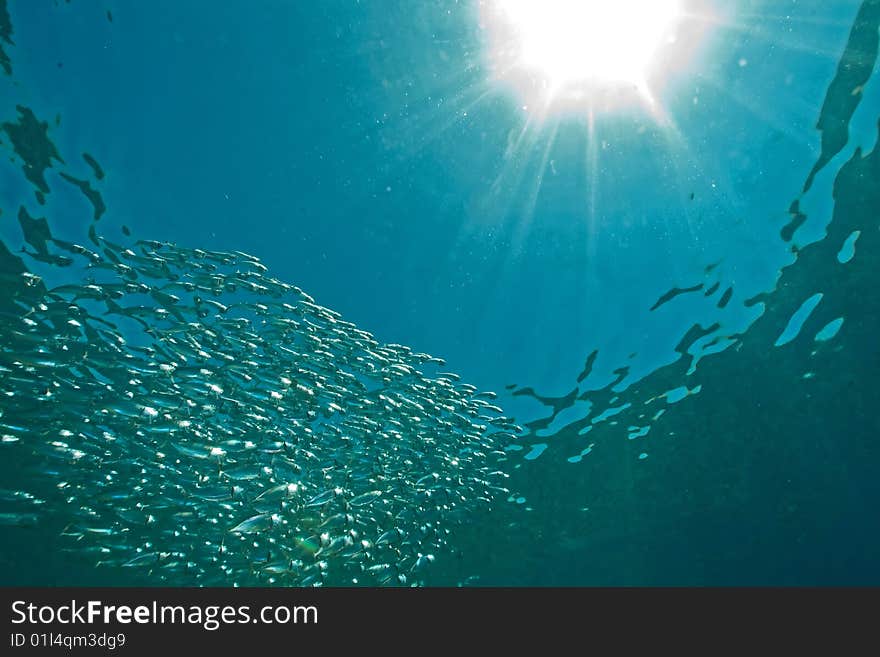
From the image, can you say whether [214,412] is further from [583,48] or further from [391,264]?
[583,48]

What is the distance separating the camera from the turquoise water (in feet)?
20.2

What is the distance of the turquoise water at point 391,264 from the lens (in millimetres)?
6152

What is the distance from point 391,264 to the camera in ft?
26.7

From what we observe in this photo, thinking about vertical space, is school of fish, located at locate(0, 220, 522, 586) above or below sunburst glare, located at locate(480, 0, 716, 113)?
below

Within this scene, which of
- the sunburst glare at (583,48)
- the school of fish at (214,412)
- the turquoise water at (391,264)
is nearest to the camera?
the sunburst glare at (583,48)

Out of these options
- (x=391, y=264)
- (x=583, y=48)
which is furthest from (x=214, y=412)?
(x=583, y=48)

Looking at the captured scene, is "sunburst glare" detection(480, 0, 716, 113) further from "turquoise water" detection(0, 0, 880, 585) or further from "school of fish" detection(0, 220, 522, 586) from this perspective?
"school of fish" detection(0, 220, 522, 586)

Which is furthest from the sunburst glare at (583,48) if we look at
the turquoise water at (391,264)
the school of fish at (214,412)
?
the school of fish at (214,412)

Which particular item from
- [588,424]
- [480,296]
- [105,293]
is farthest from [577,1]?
[588,424]

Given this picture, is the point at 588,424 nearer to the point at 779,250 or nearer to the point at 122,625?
the point at 779,250

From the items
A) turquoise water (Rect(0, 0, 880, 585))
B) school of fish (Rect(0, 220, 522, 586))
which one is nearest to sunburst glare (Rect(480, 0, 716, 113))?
turquoise water (Rect(0, 0, 880, 585))

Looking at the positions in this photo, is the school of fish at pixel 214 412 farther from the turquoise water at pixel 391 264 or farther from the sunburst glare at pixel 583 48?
the sunburst glare at pixel 583 48

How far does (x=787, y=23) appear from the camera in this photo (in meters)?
6.28

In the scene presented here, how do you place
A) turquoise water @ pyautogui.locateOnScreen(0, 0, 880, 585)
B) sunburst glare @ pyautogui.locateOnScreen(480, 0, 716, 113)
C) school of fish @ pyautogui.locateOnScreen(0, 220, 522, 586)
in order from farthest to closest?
school of fish @ pyautogui.locateOnScreen(0, 220, 522, 586), turquoise water @ pyautogui.locateOnScreen(0, 0, 880, 585), sunburst glare @ pyautogui.locateOnScreen(480, 0, 716, 113)
